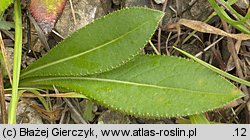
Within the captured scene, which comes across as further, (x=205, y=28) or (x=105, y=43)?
(x=205, y=28)

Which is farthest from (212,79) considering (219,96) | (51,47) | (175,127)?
(51,47)

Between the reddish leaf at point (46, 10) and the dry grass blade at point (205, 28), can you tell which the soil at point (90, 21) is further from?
the reddish leaf at point (46, 10)

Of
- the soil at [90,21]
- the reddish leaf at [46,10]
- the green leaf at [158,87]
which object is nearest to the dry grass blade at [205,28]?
the soil at [90,21]

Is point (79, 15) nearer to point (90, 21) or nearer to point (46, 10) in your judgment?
point (90, 21)

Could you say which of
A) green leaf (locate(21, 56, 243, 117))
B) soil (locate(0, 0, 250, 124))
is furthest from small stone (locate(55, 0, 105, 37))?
green leaf (locate(21, 56, 243, 117))

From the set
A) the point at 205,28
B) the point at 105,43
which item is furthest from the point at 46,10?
the point at 205,28

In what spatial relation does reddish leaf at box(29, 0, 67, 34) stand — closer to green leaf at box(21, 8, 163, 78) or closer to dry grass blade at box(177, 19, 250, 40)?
green leaf at box(21, 8, 163, 78)
